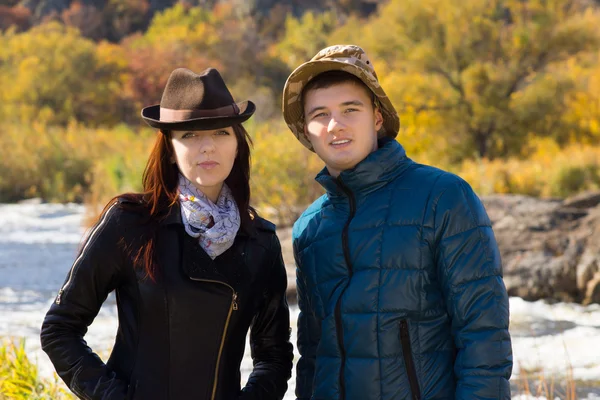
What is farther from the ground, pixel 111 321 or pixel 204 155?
pixel 204 155

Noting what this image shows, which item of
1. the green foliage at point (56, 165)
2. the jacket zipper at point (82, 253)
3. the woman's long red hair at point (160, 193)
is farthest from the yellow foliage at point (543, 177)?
the jacket zipper at point (82, 253)

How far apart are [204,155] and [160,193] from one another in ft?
0.55

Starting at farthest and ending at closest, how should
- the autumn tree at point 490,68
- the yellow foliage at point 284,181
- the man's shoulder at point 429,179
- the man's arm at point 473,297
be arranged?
1. the autumn tree at point 490,68
2. the yellow foliage at point 284,181
3. the man's shoulder at point 429,179
4. the man's arm at point 473,297

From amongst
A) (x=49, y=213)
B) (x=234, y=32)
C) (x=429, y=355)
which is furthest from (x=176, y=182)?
(x=234, y=32)

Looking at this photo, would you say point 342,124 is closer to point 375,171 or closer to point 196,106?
point 375,171

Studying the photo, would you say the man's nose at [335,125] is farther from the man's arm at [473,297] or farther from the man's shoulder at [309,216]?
the man's arm at [473,297]

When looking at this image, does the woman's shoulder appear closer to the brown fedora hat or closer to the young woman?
the young woman

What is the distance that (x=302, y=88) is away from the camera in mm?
2559

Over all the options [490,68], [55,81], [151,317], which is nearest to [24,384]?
[151,317]

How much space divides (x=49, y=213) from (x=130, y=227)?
45.2 ft

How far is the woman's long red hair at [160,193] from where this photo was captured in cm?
231

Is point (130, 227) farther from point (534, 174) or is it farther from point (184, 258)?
point (534, 174)

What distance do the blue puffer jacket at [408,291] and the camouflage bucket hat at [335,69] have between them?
14 cm

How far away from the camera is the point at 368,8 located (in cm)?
4672
